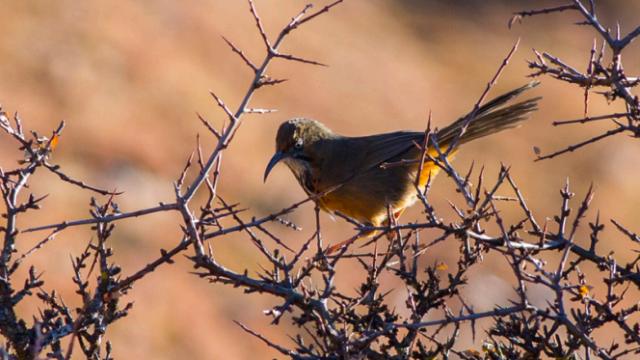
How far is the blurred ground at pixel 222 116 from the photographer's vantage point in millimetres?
15008

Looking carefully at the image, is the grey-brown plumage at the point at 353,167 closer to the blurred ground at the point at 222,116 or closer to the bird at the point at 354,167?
the bird at the point at 354,167

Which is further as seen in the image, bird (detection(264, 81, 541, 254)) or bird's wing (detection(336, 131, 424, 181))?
bird's wing (detection(336, 131, 424, 181))

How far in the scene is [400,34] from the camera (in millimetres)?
31391

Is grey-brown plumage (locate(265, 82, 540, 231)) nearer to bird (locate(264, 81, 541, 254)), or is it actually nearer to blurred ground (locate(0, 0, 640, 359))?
bird (locate(264, 81, 541, 254))

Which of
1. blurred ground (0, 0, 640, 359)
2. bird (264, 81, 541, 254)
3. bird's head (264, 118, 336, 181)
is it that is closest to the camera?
bird (264, 81, 541, 254)

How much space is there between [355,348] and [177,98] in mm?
17797

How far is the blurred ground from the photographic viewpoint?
1501 cm

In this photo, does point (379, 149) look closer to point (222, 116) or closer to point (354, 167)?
point (354, 167)

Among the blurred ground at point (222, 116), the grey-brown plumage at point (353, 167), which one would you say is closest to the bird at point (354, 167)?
the grey-brown plumage at point (353, 167)

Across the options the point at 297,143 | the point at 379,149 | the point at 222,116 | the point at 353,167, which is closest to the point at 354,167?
the point at 353,167

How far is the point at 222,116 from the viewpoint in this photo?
60.9ft

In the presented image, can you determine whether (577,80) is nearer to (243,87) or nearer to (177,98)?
(177,98)

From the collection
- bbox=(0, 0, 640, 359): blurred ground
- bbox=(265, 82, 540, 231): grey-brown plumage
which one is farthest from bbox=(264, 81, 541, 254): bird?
bbox=(0, 0, 640, 359): blurred ground

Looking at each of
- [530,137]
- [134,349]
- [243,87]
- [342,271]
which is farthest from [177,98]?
[530,137]
